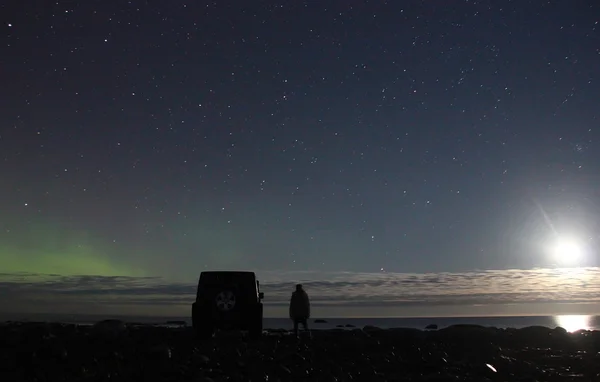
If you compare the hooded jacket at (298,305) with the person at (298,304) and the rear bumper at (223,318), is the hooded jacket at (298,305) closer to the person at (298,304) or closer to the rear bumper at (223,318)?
the person at (298,304)

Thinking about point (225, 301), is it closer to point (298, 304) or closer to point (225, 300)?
point (225, 300)

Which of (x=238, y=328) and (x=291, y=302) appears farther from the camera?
(x=291, y=302)

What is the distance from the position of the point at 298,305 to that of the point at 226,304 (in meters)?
3.28

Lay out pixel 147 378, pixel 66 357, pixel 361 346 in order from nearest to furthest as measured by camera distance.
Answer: pixel 147 378 < pixel 66 357 < pixel 361 346

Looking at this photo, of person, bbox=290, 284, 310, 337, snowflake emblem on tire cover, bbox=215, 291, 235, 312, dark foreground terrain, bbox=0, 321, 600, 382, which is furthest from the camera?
person, bbox=290, 284, 310, 337

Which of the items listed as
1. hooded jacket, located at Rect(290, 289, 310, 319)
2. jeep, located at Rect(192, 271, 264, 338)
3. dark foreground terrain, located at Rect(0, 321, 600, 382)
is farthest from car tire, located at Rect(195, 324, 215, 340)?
hooded jacket, located at Rect(290, 289, 310, 319)

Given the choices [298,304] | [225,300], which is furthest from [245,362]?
[298,304]

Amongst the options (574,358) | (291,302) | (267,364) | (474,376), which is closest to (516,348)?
(574,358)

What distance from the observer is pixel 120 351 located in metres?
11.5

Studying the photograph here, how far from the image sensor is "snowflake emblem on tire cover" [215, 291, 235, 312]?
1820 cm

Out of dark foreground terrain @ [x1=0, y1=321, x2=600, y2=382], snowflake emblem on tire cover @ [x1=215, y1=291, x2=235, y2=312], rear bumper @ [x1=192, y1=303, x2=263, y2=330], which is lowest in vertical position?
dark foreground terrain @ [x1=0, y1=321, x2=600, y2=382]

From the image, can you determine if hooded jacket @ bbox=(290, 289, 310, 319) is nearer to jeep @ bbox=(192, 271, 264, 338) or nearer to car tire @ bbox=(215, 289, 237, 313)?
jeep @ bbox=(192, 271, 264, 338)

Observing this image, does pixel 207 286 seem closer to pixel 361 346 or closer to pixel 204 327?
pixel 204 327

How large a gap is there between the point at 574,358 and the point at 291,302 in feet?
31.2
